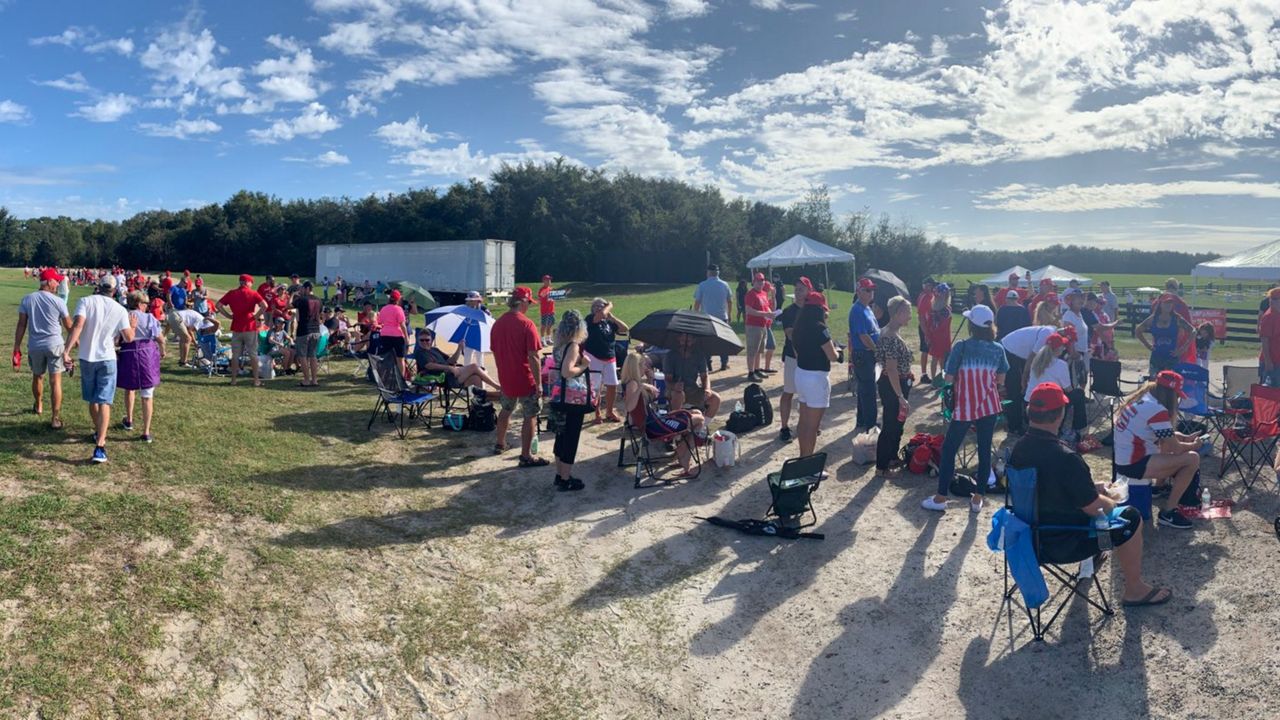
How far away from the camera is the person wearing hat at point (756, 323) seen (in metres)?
11.5

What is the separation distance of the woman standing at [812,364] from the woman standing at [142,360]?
603cm

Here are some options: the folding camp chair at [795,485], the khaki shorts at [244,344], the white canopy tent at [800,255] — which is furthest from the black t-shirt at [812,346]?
the white canopy tent at [800,255]

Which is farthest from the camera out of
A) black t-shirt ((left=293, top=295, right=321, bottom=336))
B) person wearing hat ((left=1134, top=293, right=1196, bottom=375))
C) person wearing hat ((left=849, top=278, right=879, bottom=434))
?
black t-shirt ((left=293, top=295, right=321, bottom=336))

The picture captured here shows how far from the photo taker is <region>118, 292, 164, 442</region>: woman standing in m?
6.96

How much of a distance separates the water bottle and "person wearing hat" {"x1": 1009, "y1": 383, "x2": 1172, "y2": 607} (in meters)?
0.02

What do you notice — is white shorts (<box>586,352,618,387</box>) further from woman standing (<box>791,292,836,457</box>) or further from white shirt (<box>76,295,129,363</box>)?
white shirt (<box>76,295,129,363</box>)

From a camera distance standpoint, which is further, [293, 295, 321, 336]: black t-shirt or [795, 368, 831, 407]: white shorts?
[293, 295, 321, 336]: black t-shirt

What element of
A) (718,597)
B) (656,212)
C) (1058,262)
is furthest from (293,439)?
(1058,262)

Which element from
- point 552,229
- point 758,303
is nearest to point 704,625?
point 758,303

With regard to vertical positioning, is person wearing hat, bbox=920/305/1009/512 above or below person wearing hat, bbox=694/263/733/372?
below

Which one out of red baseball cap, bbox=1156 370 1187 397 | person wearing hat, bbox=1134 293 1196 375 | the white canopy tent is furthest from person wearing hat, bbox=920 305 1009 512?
the white canopy tent

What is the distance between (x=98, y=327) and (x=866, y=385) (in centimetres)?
772

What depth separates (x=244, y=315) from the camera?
1065cm

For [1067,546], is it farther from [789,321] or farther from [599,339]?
[789,321]
